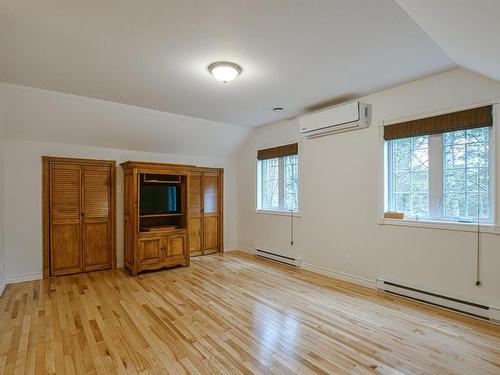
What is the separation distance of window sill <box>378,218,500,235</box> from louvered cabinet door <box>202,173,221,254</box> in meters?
3.40

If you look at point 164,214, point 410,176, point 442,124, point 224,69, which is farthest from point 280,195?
point 224,69

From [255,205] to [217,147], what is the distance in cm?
141

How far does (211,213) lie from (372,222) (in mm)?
3308

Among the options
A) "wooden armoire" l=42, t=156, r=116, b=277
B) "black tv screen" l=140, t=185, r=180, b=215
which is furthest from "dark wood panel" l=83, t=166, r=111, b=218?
"black tv screen" l=140, t=185, r=180, b=215

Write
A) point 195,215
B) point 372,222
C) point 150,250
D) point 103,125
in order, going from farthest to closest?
point 195,215 → point 150,250 → point 103,125 → point 372,222

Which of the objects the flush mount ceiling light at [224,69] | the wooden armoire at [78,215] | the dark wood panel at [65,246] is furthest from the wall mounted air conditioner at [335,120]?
the dark wood panel at [65,246]

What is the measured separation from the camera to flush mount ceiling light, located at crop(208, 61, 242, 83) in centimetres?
279

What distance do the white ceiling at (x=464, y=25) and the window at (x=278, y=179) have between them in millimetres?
2731

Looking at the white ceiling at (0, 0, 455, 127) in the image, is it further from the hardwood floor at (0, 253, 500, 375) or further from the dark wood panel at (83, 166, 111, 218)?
the hardwood floor at (0, 253, 500, 375)

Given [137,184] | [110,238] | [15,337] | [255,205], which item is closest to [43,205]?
[110,238]

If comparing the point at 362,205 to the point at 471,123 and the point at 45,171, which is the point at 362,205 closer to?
the point at 471,123

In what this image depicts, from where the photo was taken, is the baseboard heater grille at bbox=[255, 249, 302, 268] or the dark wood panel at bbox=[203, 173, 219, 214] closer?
the baseboard heater grille at bbox=[255, 249, 302, 268]

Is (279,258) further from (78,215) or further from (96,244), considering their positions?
(78,215)

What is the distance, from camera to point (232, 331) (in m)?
2.61
